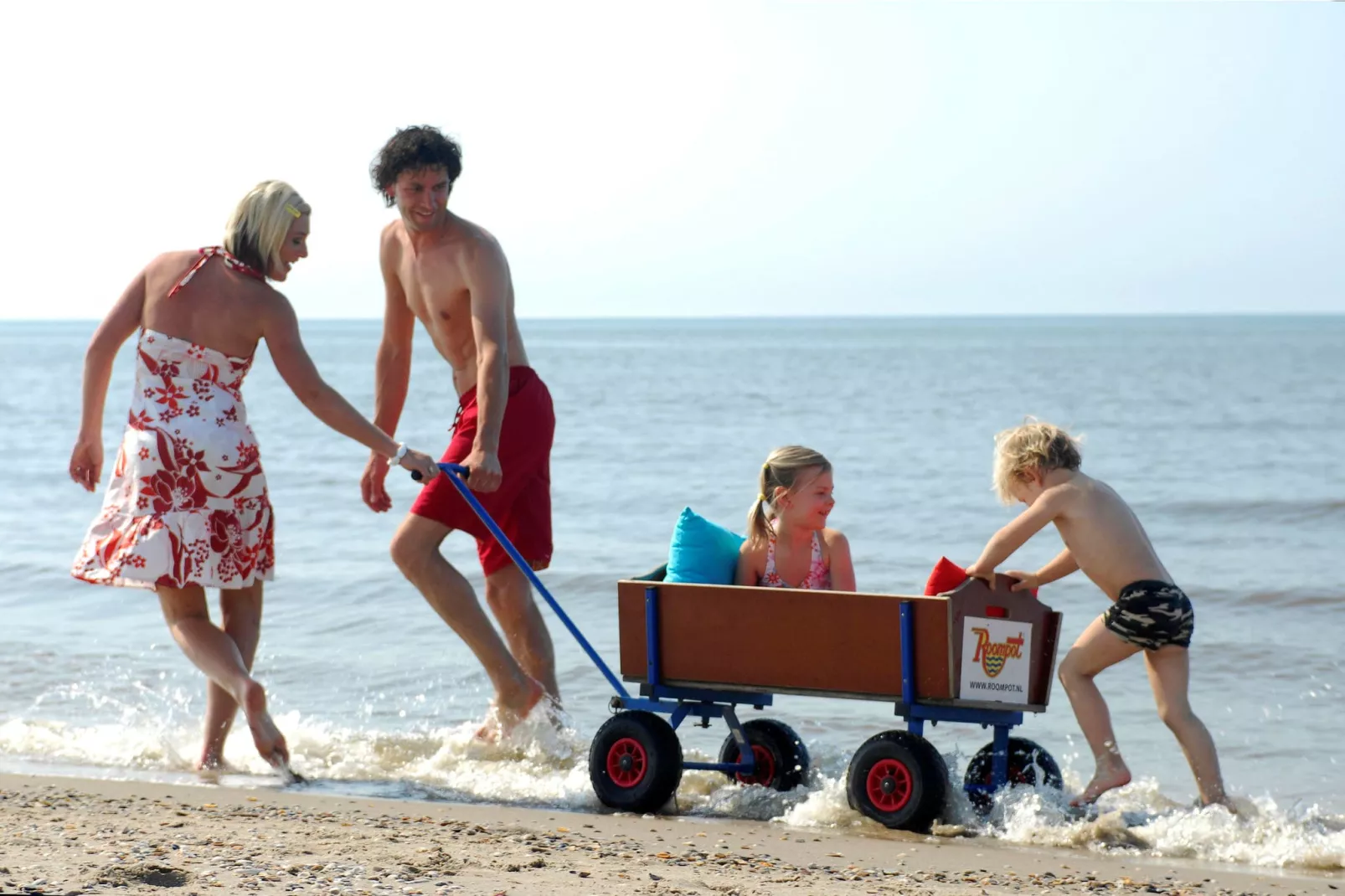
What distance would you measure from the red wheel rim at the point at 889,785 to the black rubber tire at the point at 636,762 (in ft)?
1.91

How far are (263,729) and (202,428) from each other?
967 mm

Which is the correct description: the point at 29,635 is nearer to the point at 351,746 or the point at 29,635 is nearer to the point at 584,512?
the point at 351,746

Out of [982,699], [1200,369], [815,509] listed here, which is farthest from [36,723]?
[1200,369]

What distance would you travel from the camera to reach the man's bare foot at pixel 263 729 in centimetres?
480

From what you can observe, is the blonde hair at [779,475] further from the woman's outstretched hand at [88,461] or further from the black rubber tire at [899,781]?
the woman's outstretched hand at [88,461]

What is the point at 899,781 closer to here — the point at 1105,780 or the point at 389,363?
the point at 1105,780

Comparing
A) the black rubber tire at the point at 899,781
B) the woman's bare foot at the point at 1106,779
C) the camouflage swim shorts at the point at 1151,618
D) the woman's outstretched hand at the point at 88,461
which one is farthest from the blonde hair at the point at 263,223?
the woman's bare foot at the point at 1106,779

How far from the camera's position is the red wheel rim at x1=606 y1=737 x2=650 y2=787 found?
464cm

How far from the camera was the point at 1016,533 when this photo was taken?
14.8 ft

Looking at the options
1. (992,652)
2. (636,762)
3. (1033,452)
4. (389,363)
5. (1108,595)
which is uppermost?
(389,363)

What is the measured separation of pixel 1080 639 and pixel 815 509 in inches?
34.6

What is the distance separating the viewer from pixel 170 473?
4.92m

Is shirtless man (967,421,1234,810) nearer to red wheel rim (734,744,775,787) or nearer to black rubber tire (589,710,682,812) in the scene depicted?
red wheel rim (734,744,775,787)

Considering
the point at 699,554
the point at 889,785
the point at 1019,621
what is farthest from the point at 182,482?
the point at 1019,621
